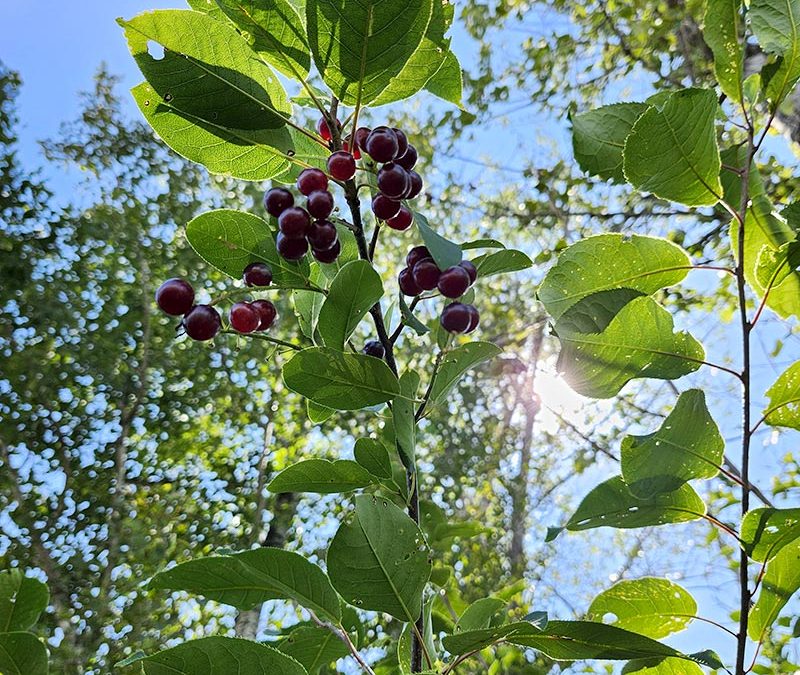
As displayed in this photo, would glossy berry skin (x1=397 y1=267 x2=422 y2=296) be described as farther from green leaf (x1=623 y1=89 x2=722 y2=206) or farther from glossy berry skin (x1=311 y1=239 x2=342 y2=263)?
green leaf (x1=623 y1=89 x2=722 y2=206)

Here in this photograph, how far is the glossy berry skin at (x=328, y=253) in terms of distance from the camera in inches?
24.5

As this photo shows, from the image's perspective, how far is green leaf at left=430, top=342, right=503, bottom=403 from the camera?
65cm

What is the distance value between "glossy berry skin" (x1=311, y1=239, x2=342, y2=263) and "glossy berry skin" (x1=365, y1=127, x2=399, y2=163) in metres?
0.09

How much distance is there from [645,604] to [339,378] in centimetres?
47

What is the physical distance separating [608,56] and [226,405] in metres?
3.34

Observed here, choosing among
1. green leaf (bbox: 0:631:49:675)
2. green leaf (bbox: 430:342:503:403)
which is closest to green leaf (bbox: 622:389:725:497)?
green leaf (bbox: 430:342:503:403)

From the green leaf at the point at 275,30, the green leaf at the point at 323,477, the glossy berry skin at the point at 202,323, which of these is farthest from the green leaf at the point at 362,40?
the green leaf at the point at 323,477

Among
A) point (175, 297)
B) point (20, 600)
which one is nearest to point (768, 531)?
point (175, 297)

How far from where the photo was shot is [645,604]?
2.40 feet

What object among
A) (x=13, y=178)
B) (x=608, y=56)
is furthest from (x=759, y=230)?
(x=13, y=178)

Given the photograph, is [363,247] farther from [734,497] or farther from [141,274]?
[141,274]

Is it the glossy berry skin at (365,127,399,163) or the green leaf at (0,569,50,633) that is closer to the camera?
the glossy berry skin at (365,127,399,163)

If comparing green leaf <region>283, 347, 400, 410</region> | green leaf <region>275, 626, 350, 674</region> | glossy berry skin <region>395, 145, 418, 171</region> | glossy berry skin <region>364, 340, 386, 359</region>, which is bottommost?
green leaf <region>275, 626, 350, 674</region>

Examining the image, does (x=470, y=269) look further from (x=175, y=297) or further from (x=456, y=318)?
(x=175, y=297)
